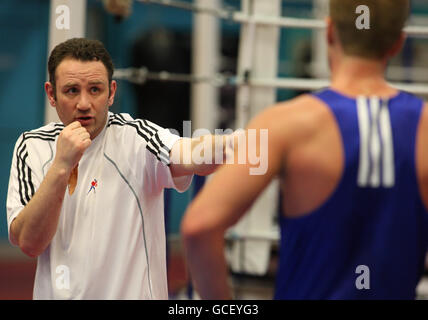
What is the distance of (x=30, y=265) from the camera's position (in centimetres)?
694

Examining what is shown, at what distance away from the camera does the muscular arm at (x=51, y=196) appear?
1577 mm

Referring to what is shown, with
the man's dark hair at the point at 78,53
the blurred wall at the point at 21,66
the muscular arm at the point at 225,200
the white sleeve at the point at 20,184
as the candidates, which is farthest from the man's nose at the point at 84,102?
the blurred wall at the point at 21,66

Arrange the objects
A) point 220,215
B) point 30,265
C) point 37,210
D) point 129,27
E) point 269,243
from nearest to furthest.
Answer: point 220,215, point 37,210, point 269,243, point 30,265, point 129,27

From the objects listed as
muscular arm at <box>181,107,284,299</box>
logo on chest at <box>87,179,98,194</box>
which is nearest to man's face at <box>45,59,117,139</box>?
logo on chest at <box>87,179,98,194</box>

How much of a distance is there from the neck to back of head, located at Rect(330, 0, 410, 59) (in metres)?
0.01

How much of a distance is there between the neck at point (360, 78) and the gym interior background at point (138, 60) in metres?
5.59

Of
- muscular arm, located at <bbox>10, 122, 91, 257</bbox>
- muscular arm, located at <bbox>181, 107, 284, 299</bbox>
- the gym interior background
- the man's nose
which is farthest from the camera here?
the gym interior background

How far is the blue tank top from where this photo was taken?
3.93 ft

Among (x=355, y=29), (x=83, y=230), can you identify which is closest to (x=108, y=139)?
(x=83, y=230)

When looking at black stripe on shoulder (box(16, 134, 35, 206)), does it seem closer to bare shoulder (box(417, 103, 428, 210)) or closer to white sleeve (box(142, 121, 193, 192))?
white sleeve (box(142, 121, 193, 192))

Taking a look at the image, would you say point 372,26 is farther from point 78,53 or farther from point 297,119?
point 78,53

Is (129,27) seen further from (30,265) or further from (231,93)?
(30,265)

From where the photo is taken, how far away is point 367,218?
121 centimetres
